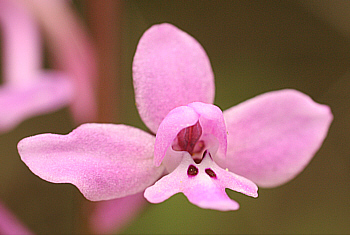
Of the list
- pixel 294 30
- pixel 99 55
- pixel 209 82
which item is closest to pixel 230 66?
pixel 294 30

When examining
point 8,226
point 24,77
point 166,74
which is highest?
point 166,74

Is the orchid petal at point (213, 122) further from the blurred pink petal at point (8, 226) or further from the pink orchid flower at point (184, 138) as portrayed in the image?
the blurred pink petal at point (8, 226)

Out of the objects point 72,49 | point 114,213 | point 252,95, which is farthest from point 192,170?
point 252,95

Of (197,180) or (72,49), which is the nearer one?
(197,180)

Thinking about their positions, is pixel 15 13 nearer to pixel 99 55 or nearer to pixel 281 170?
pixel 99 55

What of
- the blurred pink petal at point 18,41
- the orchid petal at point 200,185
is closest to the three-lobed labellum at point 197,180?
the orchid petal at point 200,185

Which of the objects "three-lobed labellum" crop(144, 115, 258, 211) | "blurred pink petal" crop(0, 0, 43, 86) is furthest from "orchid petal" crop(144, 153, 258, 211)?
"blurred pink petal" crop(0, 0, 43, 86)

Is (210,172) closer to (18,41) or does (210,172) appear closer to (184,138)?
(184,138)
